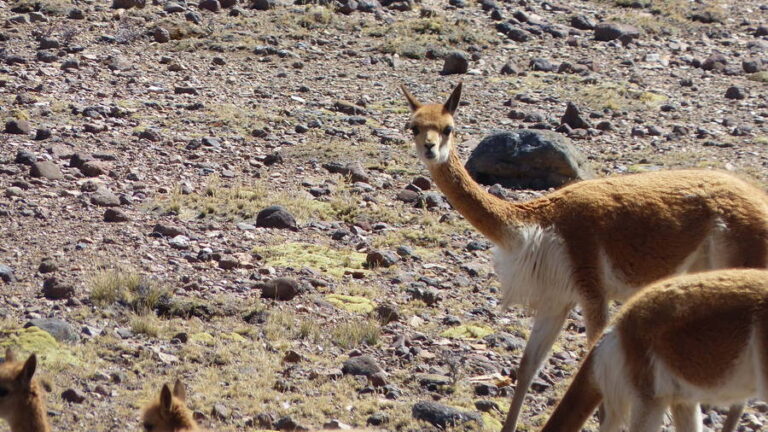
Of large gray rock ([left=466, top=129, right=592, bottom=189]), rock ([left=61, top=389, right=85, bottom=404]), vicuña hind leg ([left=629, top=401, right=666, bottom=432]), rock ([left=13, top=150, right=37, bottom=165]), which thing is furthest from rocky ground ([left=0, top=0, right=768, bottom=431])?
vicuña hind leg ([left=629, top=401, right=666, bottom=432])

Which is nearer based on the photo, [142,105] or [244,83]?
[142,105]

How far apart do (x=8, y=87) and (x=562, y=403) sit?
10495mm

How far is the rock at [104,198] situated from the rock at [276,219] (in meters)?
1.28

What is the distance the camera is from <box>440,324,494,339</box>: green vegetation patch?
9102 mm

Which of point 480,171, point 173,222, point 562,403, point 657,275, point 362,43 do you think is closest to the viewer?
point 562,403

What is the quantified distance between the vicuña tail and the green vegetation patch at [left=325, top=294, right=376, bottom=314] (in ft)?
12.2

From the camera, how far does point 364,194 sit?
12.5m

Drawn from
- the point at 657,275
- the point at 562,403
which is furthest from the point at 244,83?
the point at 562,403

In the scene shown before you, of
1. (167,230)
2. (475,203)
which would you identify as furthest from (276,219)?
(475,203)

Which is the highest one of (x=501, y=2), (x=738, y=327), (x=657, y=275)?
(x=738, y=327)

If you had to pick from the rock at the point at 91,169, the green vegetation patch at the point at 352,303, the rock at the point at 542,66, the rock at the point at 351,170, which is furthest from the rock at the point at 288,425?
the rock at the point at 542,66

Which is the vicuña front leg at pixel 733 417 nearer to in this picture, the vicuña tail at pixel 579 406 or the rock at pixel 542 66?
the vicuña tail at pixel 579 406

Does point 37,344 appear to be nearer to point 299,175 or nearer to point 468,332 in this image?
point 468,332

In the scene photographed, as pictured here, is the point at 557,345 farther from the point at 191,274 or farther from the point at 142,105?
the point at 142,105
